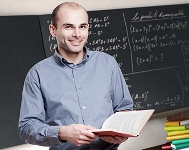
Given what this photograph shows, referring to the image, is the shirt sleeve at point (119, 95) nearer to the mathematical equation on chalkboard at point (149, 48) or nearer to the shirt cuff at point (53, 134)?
the shirt cuff at point (53, 134)

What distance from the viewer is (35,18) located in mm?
3100

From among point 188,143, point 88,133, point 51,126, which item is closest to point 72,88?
point 51,126

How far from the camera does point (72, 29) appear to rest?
1.75 m

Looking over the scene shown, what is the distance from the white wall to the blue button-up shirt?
1.34 metres

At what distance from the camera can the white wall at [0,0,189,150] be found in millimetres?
3054

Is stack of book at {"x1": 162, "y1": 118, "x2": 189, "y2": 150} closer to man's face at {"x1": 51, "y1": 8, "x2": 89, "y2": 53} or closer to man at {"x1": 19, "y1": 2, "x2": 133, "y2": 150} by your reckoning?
man at {"x1": 19, "y1": 2, "x2": 133, "y2": 150}

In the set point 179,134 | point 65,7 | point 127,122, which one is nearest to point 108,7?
point 179,134

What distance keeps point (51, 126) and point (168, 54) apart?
7.69 ft

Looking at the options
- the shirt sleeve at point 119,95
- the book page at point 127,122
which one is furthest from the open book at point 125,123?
the shirt sleeve at point 119,95

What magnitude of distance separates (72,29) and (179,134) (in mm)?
1338

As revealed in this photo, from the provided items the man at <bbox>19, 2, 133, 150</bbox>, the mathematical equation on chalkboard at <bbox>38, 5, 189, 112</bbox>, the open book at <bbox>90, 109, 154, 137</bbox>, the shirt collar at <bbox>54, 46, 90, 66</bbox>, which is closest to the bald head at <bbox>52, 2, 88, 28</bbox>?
the man at <bbox>19, 2, 133, 150</bbox>

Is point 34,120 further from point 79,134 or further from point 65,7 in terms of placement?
point 65,7

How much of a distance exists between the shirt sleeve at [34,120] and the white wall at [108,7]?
1405 millimetres

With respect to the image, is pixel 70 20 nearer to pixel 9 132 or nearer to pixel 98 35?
pixel 9 132
